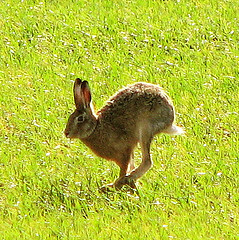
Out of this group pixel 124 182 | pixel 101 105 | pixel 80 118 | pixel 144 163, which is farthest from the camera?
pixel 101 105

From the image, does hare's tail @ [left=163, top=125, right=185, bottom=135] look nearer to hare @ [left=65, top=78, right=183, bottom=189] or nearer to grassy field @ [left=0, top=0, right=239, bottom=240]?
hare @ [left=65, top=78, right=183, bottom=189]

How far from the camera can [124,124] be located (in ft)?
31.2

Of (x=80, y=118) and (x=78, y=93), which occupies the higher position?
(x=78, y=93)

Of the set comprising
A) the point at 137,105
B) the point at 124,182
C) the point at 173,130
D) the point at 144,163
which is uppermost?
the point at 137,105

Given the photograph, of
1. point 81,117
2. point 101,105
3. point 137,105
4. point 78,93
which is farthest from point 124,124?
point 101,105

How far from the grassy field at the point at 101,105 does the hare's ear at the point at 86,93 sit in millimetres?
650

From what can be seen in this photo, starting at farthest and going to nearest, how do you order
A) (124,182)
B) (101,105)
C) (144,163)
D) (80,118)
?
(101,105), (80,118), (144,163), (124,182)

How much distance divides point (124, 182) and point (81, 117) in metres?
0.78

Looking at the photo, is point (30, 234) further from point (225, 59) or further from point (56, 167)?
point (225, 59)

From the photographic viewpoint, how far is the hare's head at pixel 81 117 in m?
9.41

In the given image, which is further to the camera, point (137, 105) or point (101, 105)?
point (101, 105)

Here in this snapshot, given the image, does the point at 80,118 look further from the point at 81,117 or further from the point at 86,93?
the point at 86,93

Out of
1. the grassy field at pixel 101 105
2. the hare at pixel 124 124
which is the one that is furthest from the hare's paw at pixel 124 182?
the grassy field at pixel 101 105

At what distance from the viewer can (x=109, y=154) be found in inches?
375
